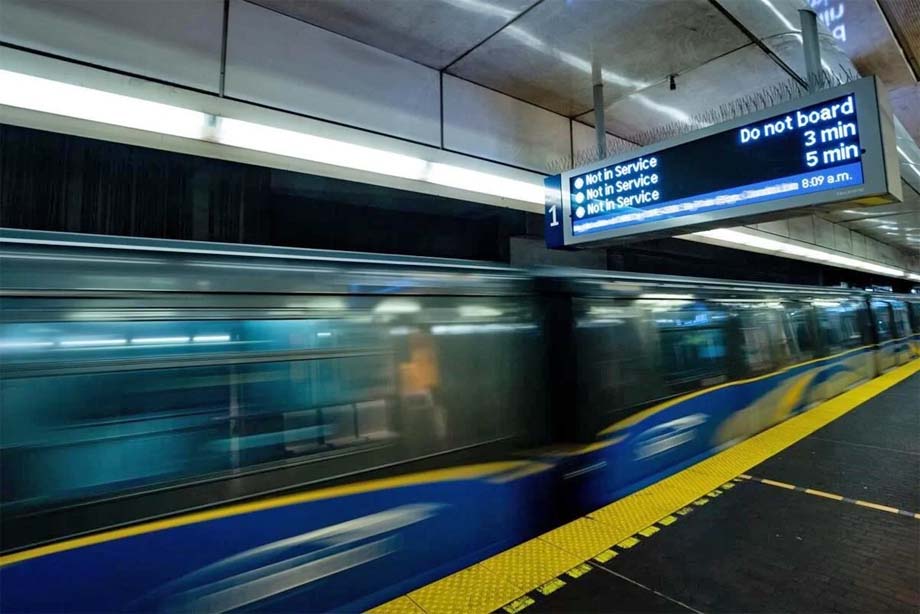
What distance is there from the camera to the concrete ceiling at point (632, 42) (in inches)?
131

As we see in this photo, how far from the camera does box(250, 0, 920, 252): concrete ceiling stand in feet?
10.9

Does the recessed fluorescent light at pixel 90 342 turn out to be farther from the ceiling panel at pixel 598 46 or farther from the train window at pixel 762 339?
the train window at pixel 762 339

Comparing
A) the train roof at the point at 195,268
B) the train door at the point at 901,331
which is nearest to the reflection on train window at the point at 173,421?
the train roof at the point at 195,268

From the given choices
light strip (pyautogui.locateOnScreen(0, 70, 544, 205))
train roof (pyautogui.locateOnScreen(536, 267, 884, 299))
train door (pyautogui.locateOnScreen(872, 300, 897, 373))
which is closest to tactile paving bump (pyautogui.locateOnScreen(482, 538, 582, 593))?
train roof (pyautogui.locateOnScreen(536, 267, 884, 299))

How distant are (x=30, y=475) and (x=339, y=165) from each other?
2720 millimetres

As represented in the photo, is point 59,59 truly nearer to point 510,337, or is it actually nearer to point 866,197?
point 510,337

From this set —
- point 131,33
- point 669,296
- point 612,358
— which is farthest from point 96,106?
point 669,296

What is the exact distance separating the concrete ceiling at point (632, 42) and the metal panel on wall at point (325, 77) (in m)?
0.11

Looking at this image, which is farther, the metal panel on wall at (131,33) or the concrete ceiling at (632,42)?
the concrete ceiling at (632,42)

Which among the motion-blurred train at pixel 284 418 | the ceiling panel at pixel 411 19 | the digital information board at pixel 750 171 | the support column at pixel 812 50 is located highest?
the ceiling panel at pixel 411 19

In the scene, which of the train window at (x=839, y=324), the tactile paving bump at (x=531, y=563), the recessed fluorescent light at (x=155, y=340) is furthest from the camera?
the train window at (x=839, y=324)

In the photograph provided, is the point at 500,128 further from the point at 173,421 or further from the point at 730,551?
the point at 730,551

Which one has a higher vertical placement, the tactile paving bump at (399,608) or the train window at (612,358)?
the train window at (612,358)

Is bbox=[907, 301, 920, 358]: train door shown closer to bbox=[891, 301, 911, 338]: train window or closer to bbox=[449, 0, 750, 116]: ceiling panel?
bbox=[891, 301, 911, 338]: train window
